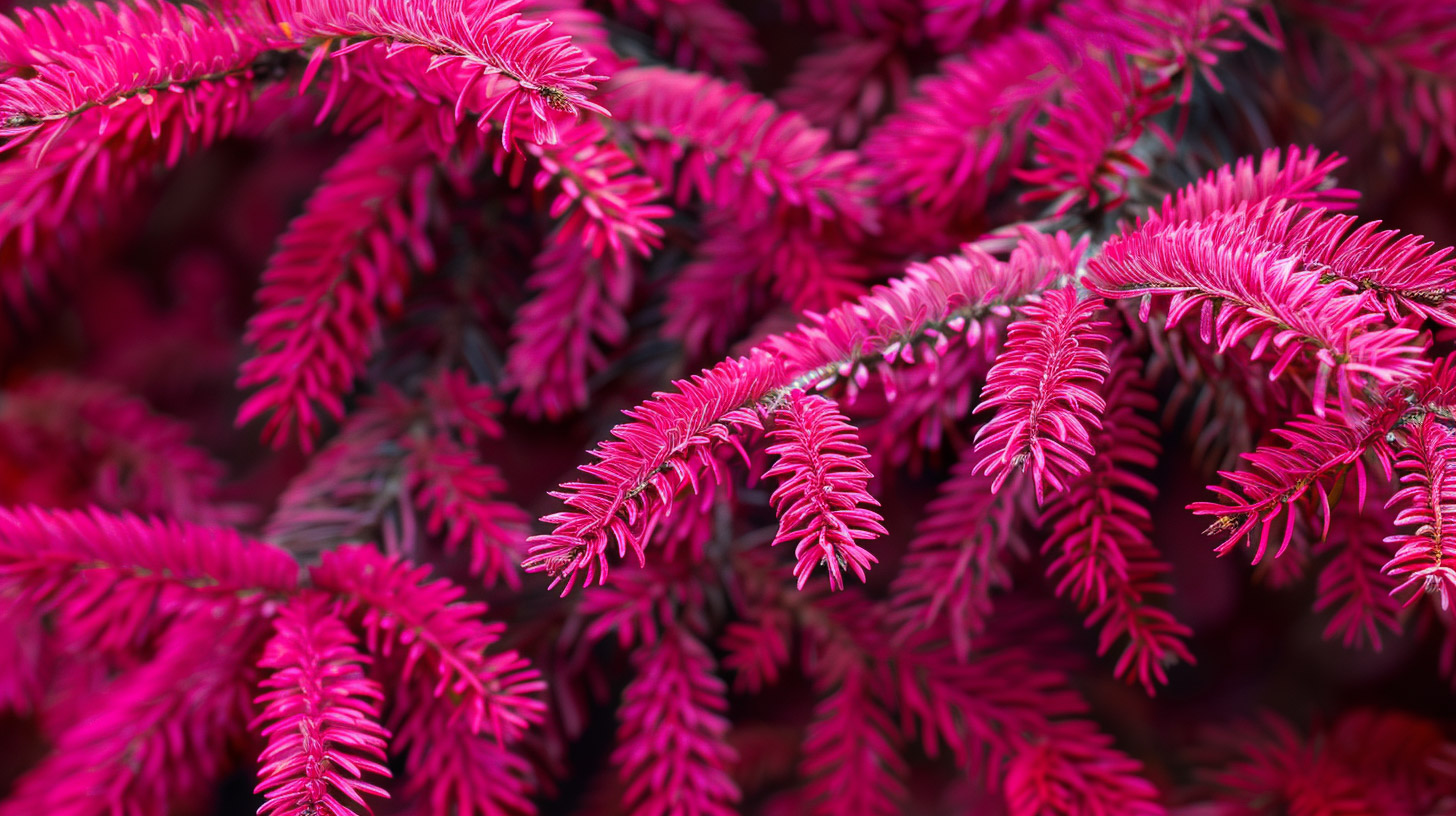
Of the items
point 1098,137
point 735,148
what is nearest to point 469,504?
point 735,148

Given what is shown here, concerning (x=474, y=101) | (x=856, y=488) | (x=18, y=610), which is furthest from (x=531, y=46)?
(x=18, y=610)

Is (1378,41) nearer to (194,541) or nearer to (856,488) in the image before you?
(856,488)

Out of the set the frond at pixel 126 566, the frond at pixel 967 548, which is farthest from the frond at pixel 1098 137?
the frond at pixel 126 566

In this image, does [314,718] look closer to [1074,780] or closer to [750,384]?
[750,384]

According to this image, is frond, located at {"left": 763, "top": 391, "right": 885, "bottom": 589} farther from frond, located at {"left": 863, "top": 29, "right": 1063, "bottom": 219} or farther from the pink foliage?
frond, located at {"left": 863, "top": 29, "right": 1063, "bottom": 219}

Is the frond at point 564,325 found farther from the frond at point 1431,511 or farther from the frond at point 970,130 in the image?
the frond at point 1431,511

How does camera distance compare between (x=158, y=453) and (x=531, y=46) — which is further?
(x=158, y=453)

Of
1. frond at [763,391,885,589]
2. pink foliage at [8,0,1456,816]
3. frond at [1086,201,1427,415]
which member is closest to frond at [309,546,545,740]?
pink foliage at [8,0,1456,816]
